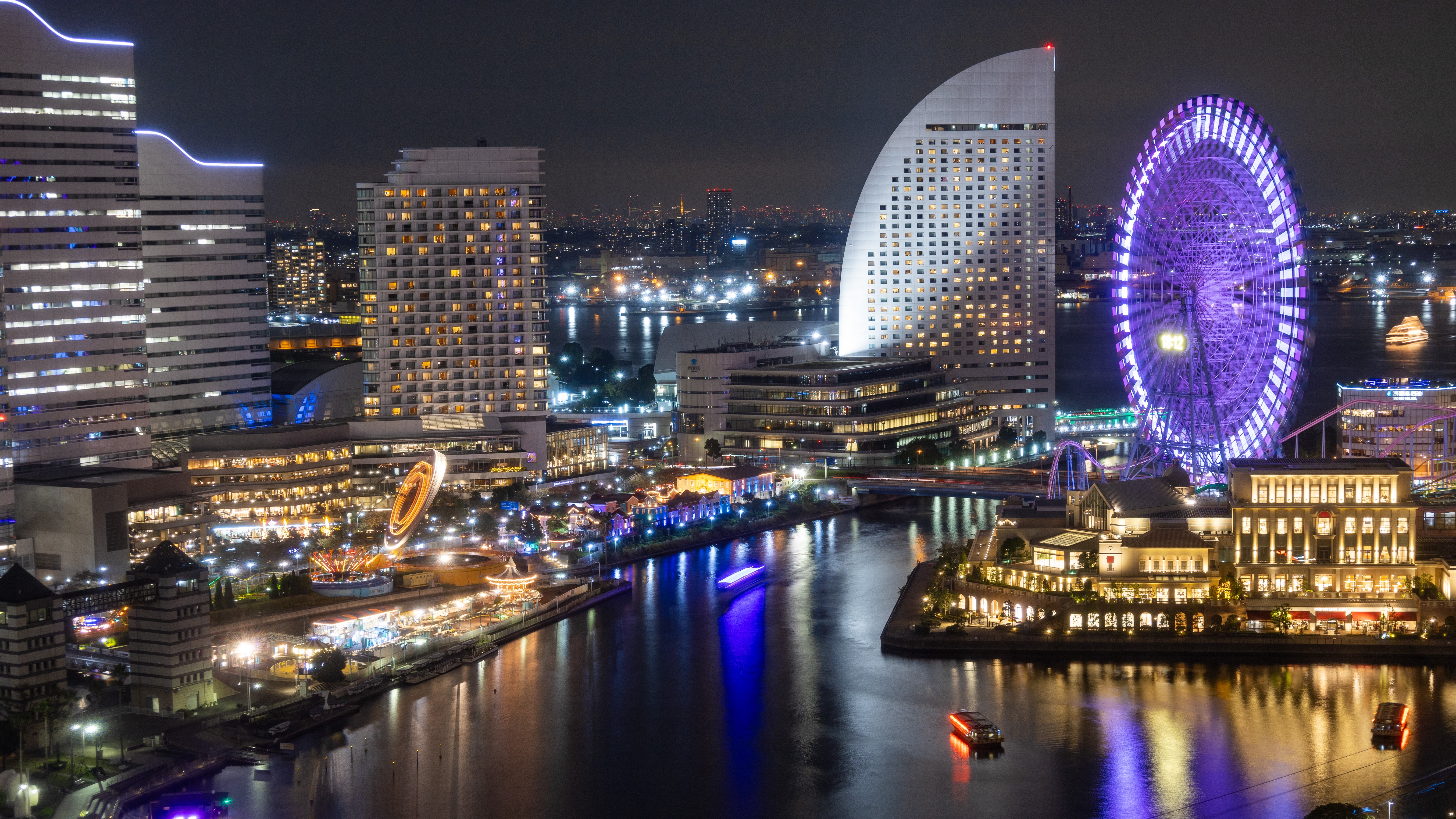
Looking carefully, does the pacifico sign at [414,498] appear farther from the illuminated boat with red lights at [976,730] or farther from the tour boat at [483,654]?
the illuminated boat with red lights at [976,730]

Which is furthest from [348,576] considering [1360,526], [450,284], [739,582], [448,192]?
[1360,526]

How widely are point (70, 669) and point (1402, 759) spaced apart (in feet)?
43.9

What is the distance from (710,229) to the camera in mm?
116375

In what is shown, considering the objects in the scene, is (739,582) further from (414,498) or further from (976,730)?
(976,730)

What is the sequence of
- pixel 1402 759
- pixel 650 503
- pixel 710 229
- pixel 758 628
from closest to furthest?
1. pixel 1402 759
2. pixel 758 628
3. pixel 650 503
4. pixel 710 229

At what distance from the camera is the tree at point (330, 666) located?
53.7 ft

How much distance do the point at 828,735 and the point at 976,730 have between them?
1.47 metres

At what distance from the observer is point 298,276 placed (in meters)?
72.2

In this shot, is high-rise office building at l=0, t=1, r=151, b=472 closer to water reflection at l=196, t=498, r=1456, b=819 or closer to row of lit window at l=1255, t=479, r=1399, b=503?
water reflection at l=196, t=498, r=1456, b=819

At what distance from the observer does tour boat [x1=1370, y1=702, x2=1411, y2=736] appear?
14539 millimetres

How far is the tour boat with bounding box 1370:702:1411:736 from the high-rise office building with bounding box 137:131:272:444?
2075 cm

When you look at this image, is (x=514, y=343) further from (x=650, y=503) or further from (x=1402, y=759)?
(x=1402, y=759)

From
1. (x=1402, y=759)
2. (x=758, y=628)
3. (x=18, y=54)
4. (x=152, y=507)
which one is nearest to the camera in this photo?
(x=1402, y=759)

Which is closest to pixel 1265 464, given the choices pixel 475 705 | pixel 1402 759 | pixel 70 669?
pixel 1402 759
